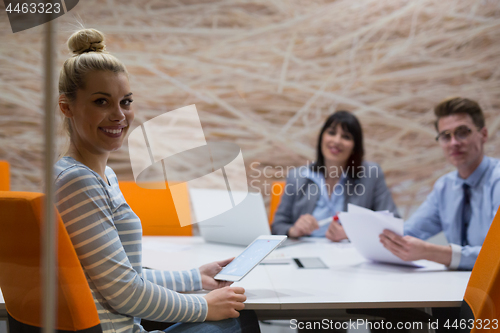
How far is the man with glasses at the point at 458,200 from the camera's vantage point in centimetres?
143

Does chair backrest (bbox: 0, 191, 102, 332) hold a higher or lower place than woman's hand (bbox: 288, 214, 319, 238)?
higher

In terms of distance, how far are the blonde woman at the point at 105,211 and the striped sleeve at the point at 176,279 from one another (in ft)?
0.45

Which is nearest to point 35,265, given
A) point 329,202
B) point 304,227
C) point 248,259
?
point 248,259

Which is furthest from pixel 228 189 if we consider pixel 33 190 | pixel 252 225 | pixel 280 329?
pixel 33 190

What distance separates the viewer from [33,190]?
33.6 inches

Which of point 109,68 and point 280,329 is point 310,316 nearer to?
point 280,329

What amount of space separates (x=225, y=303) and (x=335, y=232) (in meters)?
1.04

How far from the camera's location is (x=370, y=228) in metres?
1.46

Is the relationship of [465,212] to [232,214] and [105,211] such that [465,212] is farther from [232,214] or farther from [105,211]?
[105,211]

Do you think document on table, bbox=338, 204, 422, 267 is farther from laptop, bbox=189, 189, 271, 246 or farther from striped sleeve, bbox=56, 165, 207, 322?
striped sleeve, bbox=56, 165, 207, 322

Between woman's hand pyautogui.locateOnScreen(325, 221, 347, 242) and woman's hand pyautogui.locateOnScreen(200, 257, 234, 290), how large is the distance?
0.87 m

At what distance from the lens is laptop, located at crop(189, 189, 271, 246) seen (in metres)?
1.60

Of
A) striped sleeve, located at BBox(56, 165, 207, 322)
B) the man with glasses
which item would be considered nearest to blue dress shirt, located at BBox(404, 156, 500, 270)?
the man with glasses

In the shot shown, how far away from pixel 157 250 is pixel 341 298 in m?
0.72
